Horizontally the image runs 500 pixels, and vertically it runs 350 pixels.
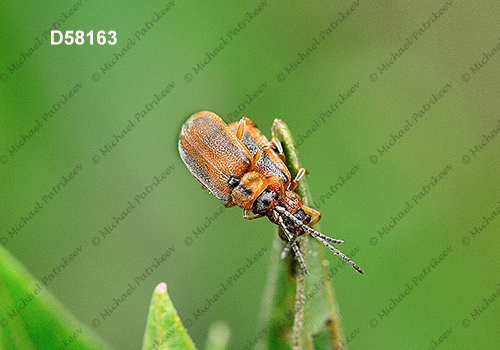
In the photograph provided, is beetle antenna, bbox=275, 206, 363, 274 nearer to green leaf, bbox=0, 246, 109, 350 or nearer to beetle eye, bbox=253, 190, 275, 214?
beetle eye, bbox=253, 190, 275, 214

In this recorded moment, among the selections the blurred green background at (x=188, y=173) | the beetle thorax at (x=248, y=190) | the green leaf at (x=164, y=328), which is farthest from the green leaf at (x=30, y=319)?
the blurred green background at (x=188, y=173)

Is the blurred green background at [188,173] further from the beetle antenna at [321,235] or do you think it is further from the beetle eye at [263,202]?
the beetle eye at [263,202]

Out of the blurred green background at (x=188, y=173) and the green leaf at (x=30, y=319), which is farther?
the blurred green background at (x=188, y=173)

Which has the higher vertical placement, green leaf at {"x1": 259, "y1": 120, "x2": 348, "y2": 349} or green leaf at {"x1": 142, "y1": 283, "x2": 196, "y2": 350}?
green leaf at {"x1": 259, "y1": 120, "x2": 348, "y2": 349}

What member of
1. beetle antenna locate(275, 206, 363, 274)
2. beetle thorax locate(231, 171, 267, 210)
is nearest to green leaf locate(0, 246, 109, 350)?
beetle antenna locate(275, 206, 363, 274)

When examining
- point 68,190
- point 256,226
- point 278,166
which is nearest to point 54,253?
point 68,190

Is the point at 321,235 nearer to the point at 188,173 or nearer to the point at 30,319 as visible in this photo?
the point at 30,319

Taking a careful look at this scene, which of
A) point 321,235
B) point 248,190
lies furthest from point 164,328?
point 248,190
